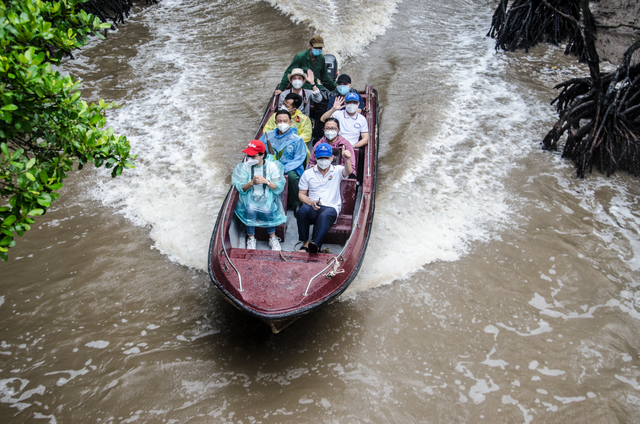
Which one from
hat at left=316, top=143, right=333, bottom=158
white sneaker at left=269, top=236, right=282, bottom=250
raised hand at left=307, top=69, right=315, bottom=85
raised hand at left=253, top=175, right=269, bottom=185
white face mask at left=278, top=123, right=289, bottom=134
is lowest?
white sneaker at left=269, top=236, right=282, bottom=250

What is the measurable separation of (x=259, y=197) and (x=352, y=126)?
221 centimetres

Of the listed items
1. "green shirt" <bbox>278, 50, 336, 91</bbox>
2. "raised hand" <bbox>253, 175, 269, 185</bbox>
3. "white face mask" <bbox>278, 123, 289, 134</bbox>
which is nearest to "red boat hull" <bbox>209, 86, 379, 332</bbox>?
"raised hand" <bbox>253, 175, 269, 185</bbox>

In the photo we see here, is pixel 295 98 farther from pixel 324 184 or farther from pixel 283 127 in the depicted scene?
pixel 324 184

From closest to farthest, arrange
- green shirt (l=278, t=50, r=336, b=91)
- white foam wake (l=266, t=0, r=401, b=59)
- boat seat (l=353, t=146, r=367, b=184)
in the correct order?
boat seat (l=353, t=146, r=367, b=184), green shirt (l=278, t=50, r=336, b=91), white foam wake (l=266, t=0, r=401, b=59)

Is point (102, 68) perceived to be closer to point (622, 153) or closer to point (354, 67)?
Answer: point (354, 67)

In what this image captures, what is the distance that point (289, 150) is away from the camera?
569cm

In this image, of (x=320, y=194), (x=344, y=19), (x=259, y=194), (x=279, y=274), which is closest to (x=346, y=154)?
(x=320, y=194)

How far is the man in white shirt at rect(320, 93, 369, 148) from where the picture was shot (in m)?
6.41

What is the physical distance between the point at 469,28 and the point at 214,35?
737 centimetres

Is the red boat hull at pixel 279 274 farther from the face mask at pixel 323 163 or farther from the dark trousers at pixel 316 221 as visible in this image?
the face mask at pixel 323 163

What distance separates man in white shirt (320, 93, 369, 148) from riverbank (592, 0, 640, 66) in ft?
22.1

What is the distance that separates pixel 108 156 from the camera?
124 inches

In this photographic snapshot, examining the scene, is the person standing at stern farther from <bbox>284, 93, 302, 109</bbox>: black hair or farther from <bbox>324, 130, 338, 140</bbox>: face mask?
<bbox>324, 130, 338, 140</bbox>: face mask

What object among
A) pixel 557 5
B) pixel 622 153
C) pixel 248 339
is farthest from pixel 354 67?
pixel 248 339
